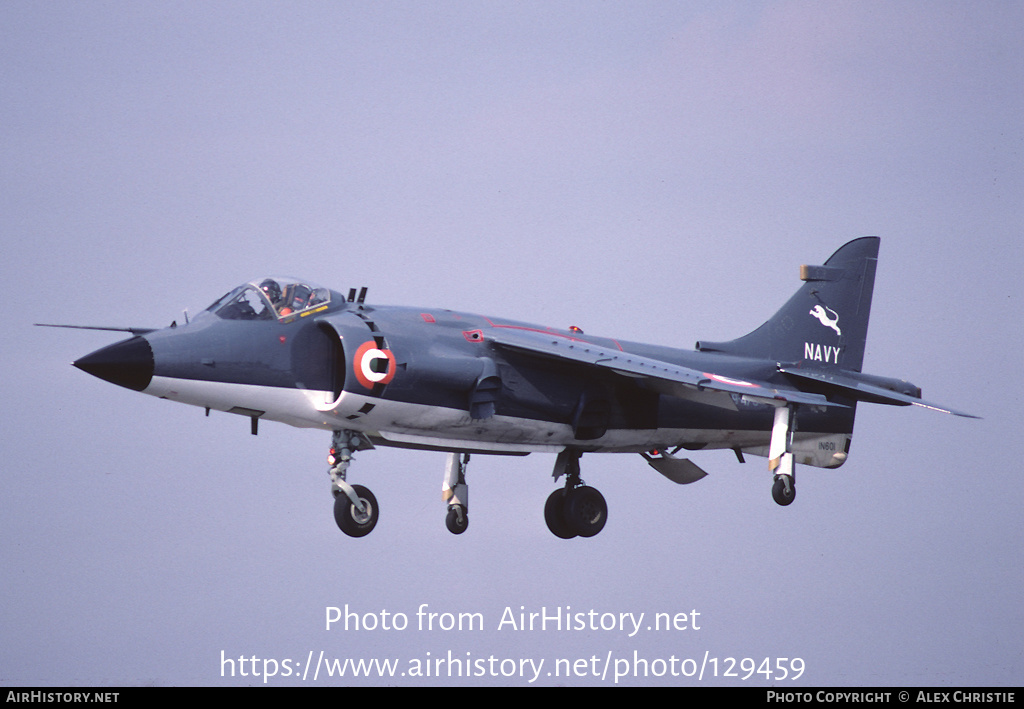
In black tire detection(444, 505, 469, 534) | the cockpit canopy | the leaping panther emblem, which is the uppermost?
the leaping panther emblem

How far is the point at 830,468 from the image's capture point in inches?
1017

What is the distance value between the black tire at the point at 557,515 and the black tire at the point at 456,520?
5.50 ft

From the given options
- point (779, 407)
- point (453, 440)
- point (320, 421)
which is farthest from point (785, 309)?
point (320, 421)

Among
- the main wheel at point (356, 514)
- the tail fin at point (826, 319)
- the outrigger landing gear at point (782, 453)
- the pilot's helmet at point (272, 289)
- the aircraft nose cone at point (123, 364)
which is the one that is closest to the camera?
the aircraft nose cone at point (123, 364)

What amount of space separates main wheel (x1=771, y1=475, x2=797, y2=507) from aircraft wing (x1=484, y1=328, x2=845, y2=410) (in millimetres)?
1423

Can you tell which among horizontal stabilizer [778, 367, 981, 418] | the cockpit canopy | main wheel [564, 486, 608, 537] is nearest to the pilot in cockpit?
the cockpit canopy

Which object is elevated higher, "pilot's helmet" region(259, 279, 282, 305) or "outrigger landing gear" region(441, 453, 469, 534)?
"pilot's helmet" region(259, 279, 282, 305)

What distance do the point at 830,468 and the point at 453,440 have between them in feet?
24.0

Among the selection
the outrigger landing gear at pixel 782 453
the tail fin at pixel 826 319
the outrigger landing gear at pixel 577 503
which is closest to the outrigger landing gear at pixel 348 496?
the outrigger landing gear at pixel 577 503

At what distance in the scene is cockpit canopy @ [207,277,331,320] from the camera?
68.2 ft

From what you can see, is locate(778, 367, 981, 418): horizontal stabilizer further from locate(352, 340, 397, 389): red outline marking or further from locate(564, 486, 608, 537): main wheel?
locate(352, 340, 397, 389): red outline marking

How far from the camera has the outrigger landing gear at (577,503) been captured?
78.6 ft

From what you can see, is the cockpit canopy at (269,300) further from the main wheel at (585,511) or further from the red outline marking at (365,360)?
the main wheel at (585,511)

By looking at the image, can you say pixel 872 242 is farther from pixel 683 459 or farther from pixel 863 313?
pixel 683 459
